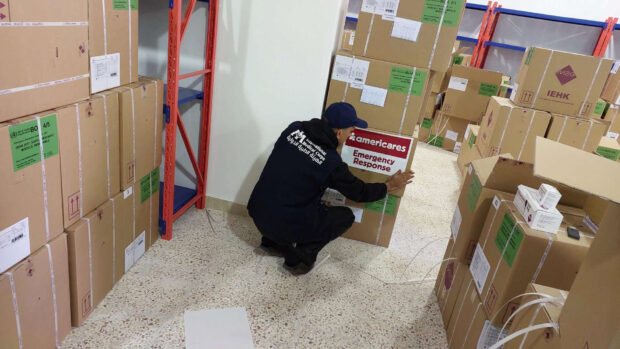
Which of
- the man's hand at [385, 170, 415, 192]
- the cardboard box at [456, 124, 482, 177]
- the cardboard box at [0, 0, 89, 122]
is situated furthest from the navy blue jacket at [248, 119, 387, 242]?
the cardboard box at [456, 124, 482, 177]

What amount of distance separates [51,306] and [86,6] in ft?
3.76

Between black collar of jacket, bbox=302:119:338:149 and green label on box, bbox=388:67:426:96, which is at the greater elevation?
green label on box, bbox=388:67:426:96

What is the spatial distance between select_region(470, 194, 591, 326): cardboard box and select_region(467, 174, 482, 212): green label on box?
20 centimetres

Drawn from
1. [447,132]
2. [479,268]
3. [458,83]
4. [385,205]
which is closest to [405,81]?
[385,205]

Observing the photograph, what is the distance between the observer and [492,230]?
5.48 ft

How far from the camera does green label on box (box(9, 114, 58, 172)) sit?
4.15 ft

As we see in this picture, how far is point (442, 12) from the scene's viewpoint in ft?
7.50

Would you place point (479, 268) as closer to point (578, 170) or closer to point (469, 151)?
point (578, 170)

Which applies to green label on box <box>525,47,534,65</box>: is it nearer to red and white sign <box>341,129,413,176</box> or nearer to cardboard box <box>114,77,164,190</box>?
red and white sign <box>341,129,413,176</box>

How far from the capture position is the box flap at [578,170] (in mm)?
827

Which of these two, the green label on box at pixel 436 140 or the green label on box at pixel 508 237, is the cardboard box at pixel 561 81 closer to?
the green label on box at pixel 508 237

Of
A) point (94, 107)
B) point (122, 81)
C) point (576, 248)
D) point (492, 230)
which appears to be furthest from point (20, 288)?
point (576, 248)

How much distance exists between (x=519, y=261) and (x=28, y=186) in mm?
1693

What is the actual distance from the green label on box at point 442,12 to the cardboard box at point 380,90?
0.28 meters
